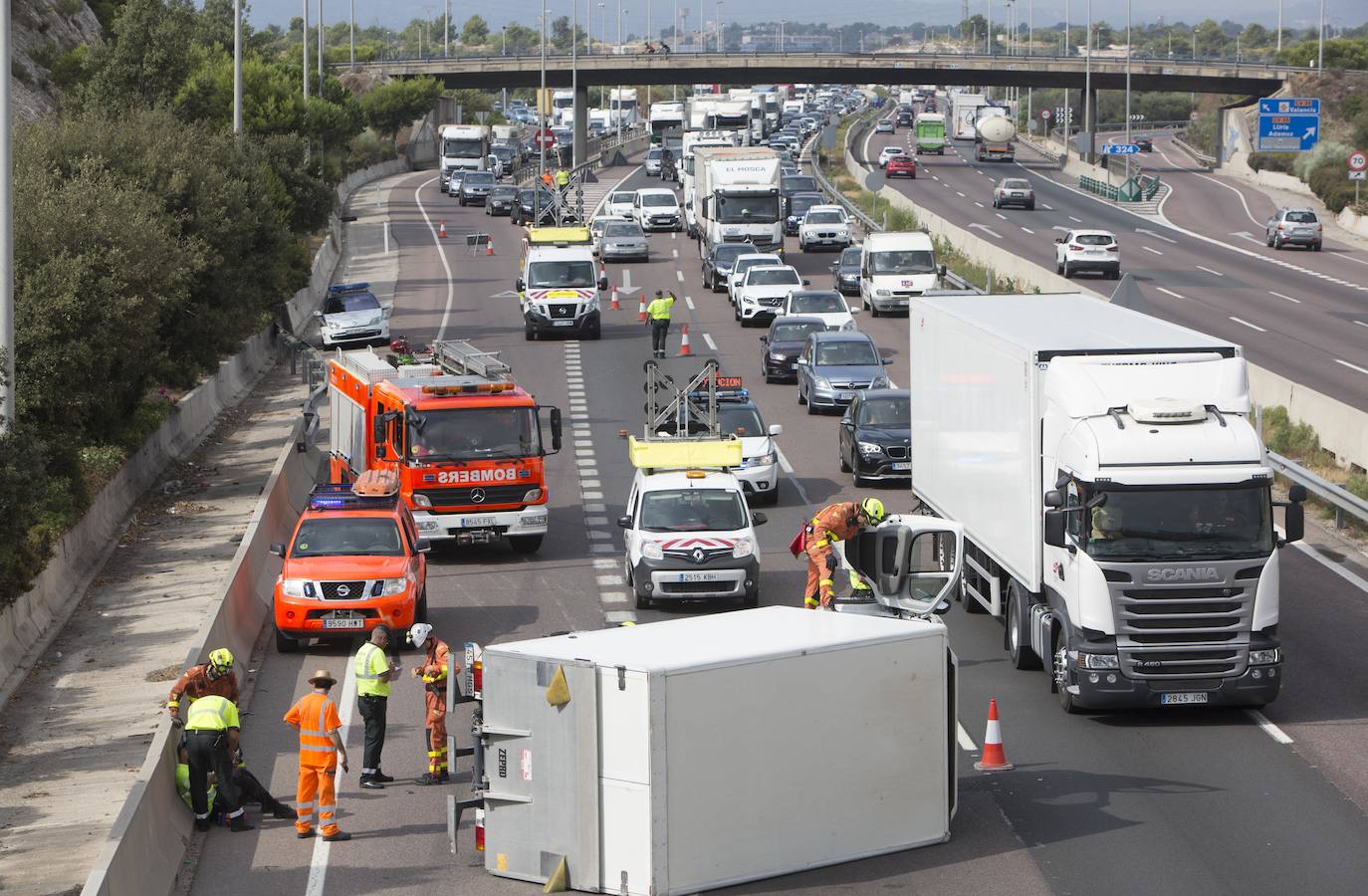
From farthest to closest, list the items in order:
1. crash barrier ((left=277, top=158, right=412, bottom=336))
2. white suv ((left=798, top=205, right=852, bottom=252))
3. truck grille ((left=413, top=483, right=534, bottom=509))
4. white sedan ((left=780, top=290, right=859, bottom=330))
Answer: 1. white suv ((left=798, top=205, right=852, bottom=252))
2. crash barrier ((left=277, top=158, right=412, bottom=336))
3. white sedan ((left=780, top=290, right=859, bottom=330))
4. truck grille ((left=413, top=483, right=534, bottom=509))

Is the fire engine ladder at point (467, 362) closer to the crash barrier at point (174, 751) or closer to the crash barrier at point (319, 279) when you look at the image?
the crash barrier at point (174, 751)

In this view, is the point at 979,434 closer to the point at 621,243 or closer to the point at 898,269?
the point at 898,269

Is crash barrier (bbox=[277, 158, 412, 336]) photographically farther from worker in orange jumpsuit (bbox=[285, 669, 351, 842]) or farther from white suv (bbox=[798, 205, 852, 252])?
worker in orange jumpsuit (bbox=[285, 669, 351, 842])

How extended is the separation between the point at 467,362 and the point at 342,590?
7780 mm

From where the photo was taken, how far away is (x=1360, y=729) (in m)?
17.3

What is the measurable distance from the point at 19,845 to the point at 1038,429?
986 centimetres

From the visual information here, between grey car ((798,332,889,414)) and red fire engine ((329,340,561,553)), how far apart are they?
1060 centimetres

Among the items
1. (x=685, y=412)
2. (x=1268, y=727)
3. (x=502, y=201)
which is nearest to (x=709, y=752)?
(x=1268, y=727)

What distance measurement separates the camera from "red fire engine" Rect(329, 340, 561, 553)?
1011 inches

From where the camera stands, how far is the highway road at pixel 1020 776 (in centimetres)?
1359

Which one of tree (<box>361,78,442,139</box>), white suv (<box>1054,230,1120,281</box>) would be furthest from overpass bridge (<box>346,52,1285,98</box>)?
white suv (<box>1054,230,1120,281</box>)

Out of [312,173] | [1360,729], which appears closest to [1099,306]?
[1360,729]

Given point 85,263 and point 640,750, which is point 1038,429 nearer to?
point 640,750

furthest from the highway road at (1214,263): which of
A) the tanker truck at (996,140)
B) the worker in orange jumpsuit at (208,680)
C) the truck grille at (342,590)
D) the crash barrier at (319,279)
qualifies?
the worker in orange jumpsuit at (208,680)
